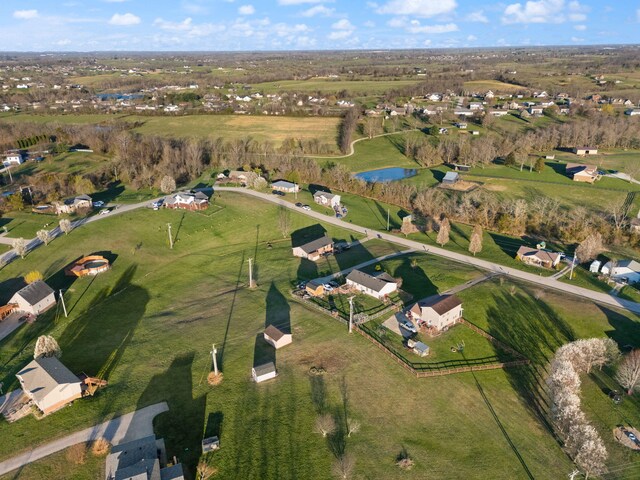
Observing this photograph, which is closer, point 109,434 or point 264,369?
point 109,434

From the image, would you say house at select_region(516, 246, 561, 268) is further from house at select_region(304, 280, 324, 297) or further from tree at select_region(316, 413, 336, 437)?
tree at select_region(316, 413, 336, 437)

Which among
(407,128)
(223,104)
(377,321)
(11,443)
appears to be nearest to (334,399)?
(377,321)

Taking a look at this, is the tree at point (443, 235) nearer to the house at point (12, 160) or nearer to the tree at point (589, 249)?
the tree at point (589, 249)

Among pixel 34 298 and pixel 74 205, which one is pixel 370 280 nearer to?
pixel 34 298

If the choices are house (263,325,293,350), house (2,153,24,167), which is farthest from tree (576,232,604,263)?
house (2,153,24,167)

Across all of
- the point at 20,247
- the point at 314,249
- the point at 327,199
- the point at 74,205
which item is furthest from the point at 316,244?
the point at 74,205

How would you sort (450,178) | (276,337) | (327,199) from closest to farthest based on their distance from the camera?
(276,337)
(327,199)
(450,178)

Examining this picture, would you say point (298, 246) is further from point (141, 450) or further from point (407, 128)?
point (407, 128)
